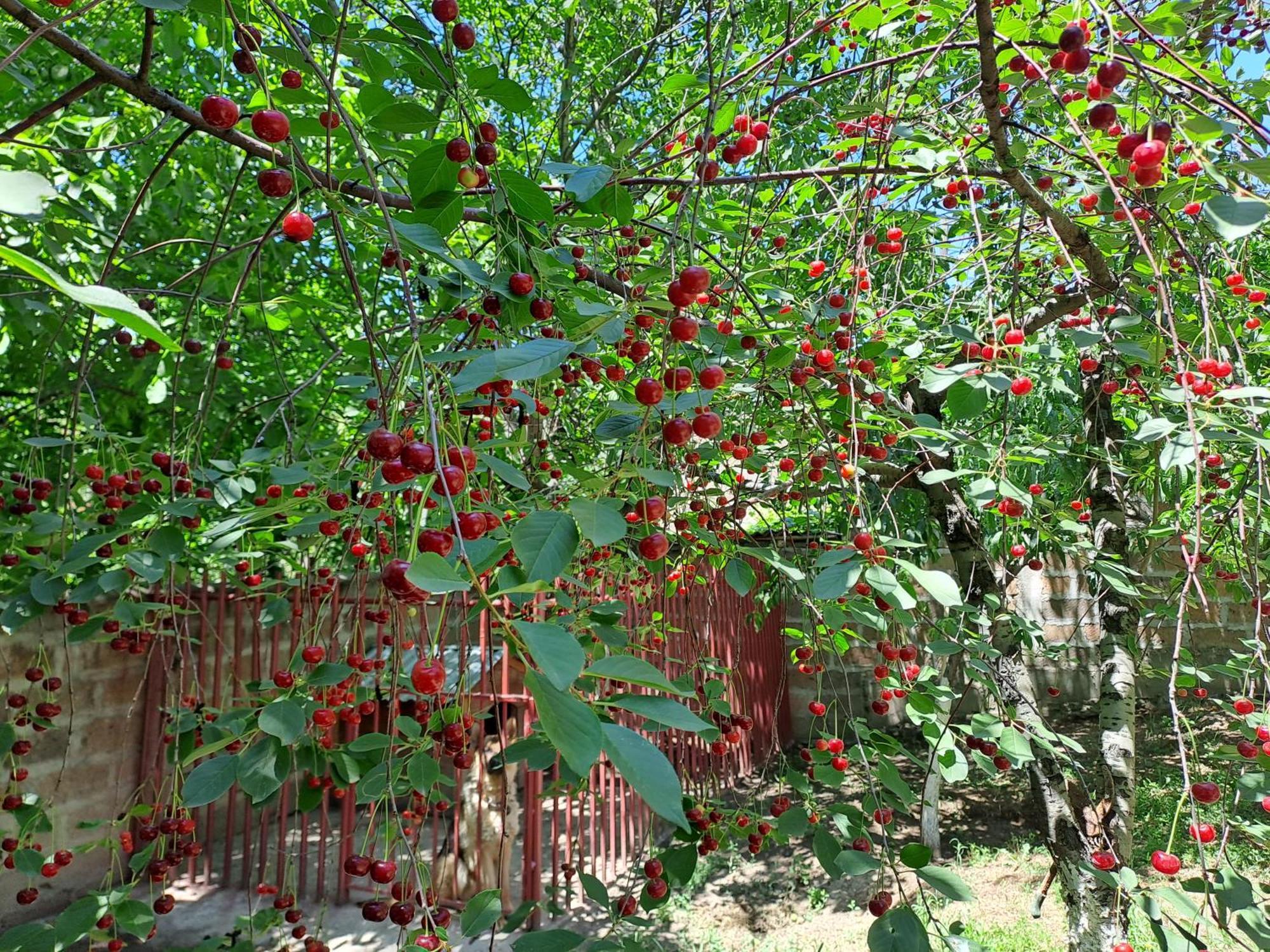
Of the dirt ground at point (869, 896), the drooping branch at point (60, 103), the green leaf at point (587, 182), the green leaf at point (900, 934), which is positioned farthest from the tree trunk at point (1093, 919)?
the drooping branch at point (60, 103)

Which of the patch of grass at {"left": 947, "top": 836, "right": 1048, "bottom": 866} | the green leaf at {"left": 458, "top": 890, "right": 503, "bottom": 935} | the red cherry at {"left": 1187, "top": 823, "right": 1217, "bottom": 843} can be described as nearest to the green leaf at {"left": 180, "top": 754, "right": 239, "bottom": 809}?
the green leaf at {"left": 458, "top": 890, "right": 503, "bottom": 935}

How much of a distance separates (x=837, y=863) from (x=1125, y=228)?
56.3 inches

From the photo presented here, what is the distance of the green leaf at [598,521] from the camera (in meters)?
0.73

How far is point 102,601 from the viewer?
356 centimetres

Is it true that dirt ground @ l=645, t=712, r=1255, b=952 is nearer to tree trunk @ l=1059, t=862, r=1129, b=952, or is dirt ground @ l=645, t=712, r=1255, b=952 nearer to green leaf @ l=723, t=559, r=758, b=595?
tree trunk @ l=1059, t=862, r=1129, b=952

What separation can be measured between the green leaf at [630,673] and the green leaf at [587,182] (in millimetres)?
755

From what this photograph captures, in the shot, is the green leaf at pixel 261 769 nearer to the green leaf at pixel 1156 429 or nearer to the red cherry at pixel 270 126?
the red cherry at pixel 270 126

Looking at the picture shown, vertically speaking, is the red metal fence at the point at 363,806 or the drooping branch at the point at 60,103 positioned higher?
the drooping branch at the point at 60,103

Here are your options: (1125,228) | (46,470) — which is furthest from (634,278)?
(46,470)

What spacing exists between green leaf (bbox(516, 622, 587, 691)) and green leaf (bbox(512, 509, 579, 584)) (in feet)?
0.43

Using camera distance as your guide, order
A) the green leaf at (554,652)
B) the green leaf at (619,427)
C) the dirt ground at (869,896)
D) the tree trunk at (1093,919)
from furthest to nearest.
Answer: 1. the dirt ground at (869,896)
2. the tree trunk at (1093,919)
3. the green leaf at (619,427)
4. the green leaf at (554,652)

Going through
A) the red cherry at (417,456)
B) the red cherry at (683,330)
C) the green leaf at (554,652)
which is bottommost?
the green leaf at (554,652)

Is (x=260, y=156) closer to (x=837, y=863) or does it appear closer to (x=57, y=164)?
(x=837, y=863)

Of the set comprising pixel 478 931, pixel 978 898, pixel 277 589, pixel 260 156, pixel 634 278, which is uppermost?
pixel 260 156
